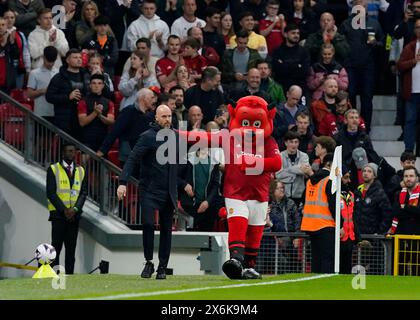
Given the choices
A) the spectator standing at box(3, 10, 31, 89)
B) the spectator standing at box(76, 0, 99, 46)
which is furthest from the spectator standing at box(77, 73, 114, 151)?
the spectator standing at box(76, 0, 99, 46)

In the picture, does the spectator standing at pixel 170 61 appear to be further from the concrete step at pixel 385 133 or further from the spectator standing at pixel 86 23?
the concrete step at pixel 385 133

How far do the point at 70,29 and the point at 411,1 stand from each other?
19.4 ft

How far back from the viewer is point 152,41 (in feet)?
86.2

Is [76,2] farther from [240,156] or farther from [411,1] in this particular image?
[240,156]

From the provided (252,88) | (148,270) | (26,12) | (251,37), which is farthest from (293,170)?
(26,12)

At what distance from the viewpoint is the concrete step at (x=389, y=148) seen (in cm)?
2651

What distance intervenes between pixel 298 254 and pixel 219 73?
12.6ft

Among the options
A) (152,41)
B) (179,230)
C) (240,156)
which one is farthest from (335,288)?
(152,41)

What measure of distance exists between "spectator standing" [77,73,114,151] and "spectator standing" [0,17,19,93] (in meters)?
1.33

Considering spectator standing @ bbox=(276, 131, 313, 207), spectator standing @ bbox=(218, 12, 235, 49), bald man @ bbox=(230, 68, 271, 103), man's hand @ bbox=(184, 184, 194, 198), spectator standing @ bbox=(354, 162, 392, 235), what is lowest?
spectator standing @ bbox=(354, 162, 392, 235)

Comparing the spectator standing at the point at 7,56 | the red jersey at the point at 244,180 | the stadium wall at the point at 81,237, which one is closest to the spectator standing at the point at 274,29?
the spectator standing at the point at 7,56

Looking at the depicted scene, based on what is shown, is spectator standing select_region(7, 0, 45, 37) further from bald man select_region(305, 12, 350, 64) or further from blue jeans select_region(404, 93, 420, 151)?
blue jeans select_region(404, 93, 420, 151)

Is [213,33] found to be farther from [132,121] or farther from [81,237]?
[81,237]

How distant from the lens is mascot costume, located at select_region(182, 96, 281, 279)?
61.6 feet
